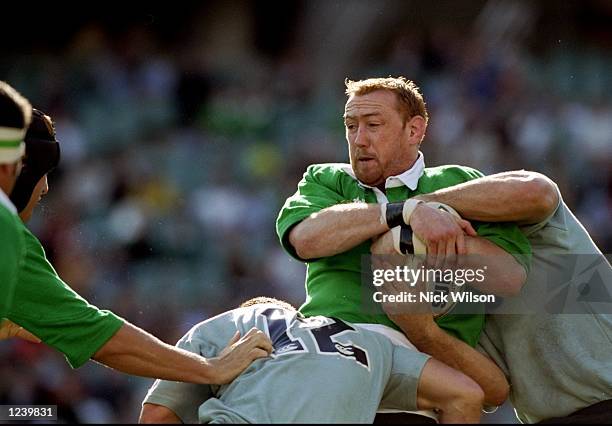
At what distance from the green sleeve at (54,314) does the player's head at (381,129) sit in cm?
150

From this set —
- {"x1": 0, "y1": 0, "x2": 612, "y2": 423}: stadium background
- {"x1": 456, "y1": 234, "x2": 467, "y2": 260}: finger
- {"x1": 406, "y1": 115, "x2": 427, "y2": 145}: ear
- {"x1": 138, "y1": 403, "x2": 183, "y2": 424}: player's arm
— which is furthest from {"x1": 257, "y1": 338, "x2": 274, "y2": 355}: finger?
{"x1": 0, "y1": 0, "x2": 612, "y2": 423}: stadium background

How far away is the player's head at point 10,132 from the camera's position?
4035 millimetres

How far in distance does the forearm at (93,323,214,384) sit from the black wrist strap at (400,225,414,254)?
90 centimetres

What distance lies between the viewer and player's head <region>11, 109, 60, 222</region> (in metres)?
4.73

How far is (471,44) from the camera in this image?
14.5 m

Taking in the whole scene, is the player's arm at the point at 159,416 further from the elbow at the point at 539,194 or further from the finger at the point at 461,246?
the elbow at the point at 539,194

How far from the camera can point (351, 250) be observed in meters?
5.16

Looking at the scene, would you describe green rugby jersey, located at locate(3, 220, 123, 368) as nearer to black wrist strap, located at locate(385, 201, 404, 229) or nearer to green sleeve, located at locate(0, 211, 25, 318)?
green sleeve, located at locate(0, 211, 25, 318)

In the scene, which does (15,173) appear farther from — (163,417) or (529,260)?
(529,260)

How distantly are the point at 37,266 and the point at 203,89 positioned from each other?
32.9 feet

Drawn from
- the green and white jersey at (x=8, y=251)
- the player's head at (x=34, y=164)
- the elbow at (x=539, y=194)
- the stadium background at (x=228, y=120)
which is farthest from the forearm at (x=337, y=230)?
the stadium background at (x=228, y=120)

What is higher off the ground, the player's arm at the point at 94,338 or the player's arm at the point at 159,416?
the player's arm at the point at 94,338

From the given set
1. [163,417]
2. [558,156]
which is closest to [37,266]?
[163,417]

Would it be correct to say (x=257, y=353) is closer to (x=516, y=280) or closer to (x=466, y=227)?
(x=466, y=227)
